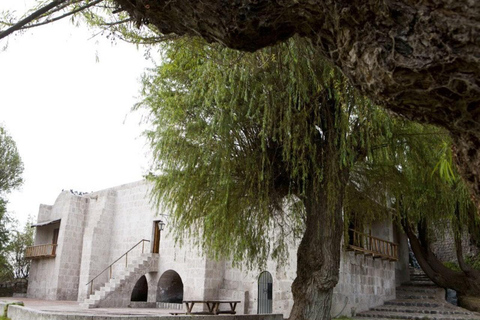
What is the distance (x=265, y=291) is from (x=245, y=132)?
6951 mm

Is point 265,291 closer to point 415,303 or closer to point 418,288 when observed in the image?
point 415,303

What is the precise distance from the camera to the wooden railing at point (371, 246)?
490 inches

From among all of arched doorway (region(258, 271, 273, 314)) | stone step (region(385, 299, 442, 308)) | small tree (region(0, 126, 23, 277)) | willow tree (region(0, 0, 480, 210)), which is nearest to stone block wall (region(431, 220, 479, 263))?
stone step (region(385, 299, 442, 308))

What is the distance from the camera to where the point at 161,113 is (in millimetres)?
7344

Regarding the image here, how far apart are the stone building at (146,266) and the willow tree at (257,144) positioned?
8.09ft

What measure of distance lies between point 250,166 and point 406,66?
15.4 ft

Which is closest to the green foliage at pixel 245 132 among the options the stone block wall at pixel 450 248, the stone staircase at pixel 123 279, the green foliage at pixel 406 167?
the green foliage at pixel 406 167

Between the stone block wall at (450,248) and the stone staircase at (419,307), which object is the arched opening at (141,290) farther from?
the stone block wall at (450,248)

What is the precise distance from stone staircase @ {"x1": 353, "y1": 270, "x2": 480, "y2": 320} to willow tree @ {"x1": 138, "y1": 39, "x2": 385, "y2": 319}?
5775mm

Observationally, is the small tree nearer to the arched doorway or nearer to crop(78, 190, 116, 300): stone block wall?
crop(78, 190, 116, 300): stone block wall

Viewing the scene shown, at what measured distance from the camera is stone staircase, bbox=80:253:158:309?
44.5 feet

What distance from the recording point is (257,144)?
6.94 meters

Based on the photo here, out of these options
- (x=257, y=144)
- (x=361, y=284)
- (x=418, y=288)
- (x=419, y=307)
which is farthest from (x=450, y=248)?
(x=257, y=144)

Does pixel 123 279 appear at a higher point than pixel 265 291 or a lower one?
higher
